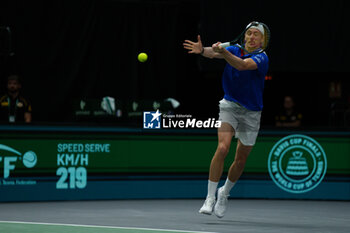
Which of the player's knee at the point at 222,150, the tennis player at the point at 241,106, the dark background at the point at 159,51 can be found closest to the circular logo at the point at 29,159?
the dark background at the point at 159,51

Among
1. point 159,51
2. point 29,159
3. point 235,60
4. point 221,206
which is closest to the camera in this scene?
point 235,60

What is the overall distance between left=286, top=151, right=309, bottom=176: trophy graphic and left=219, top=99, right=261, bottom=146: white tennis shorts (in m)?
2.83

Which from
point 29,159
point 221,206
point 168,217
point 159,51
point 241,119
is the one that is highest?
point 159,51

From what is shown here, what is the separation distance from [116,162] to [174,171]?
0.88 meters

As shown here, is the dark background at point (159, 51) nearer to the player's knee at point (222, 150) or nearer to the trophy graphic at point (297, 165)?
the trophy graphic at point (297, 165)

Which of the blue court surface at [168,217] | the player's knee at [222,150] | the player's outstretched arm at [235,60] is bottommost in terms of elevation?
the blue court surface at [168,217]

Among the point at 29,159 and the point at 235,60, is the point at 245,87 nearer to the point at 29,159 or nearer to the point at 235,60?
the point at 235,60

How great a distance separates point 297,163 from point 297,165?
0.03 metres

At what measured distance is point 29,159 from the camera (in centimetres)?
1013

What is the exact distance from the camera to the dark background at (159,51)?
11.5m

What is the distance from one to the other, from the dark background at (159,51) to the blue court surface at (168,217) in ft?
7.73

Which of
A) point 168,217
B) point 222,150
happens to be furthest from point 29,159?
point 222,150

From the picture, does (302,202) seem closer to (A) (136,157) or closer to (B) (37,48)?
(A) (136,157)

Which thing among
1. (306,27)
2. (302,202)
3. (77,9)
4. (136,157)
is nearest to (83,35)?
(77,9)
